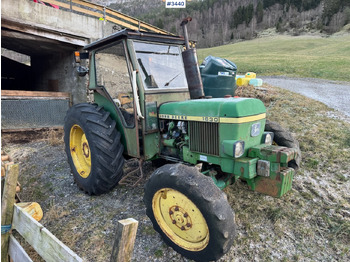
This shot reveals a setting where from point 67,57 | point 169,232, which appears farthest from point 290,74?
point 169,232

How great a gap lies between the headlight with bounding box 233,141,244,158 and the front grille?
10.0 inches

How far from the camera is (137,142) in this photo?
3404 millimetres

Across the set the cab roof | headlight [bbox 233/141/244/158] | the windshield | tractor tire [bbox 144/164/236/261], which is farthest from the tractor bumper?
the cab roof

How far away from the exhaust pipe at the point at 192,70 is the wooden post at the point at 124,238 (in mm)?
2478

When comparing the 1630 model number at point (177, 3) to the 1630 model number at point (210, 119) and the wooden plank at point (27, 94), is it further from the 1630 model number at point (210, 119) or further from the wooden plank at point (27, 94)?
the 1630 model number at point (210, 119)

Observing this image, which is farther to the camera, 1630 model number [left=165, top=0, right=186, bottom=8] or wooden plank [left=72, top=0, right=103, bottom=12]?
wooden plank [left=72, top=0, right=103, bottom=12]

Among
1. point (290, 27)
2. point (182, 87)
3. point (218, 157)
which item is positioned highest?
point (290, 27)

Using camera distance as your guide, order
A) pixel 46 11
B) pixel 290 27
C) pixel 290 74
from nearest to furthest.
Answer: pixel 46 11, pixel 290 74, pixel 290 27

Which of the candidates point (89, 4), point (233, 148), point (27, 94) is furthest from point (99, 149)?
point (89, 4)

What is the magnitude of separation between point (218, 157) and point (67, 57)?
7661mm

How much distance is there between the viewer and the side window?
363cm

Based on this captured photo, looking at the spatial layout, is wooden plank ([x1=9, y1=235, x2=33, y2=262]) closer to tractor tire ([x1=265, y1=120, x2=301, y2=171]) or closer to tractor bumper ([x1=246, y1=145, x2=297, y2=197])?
tractor bumper ([x1=246, y1=145, x2=297, y2=197])

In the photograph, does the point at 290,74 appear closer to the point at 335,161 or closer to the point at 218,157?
the point at 335,161

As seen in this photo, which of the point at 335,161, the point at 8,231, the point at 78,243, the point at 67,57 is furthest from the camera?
the point at 67,57
